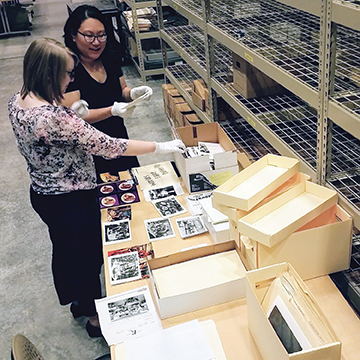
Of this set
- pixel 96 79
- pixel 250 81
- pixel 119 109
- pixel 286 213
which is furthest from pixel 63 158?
pixel 250 81

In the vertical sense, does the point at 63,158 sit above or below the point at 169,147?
above

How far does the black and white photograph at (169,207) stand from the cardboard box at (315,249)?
589mm

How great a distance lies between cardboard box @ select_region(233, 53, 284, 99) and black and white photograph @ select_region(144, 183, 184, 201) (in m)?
0.78

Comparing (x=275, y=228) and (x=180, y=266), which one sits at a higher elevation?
(x=275, y=228)

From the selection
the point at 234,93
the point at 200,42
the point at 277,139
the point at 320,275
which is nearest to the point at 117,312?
the point at 320,275

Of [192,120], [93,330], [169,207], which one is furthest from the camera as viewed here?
[192,120]

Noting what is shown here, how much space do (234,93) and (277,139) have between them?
84 centimetres

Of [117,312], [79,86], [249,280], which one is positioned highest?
[79,86]

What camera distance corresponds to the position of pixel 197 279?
1.75 m

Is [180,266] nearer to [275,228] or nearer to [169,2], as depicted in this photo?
[275,228]

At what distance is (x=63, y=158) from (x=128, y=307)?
78cm

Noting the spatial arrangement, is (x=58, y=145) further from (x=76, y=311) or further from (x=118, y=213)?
(x=76, y=311)

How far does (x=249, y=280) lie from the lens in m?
1.51

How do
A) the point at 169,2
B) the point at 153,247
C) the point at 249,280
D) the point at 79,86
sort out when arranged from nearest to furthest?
1. the point at 249,280
2. the point at 153,247
3. the point at 79,86
4. the point at 169,2
